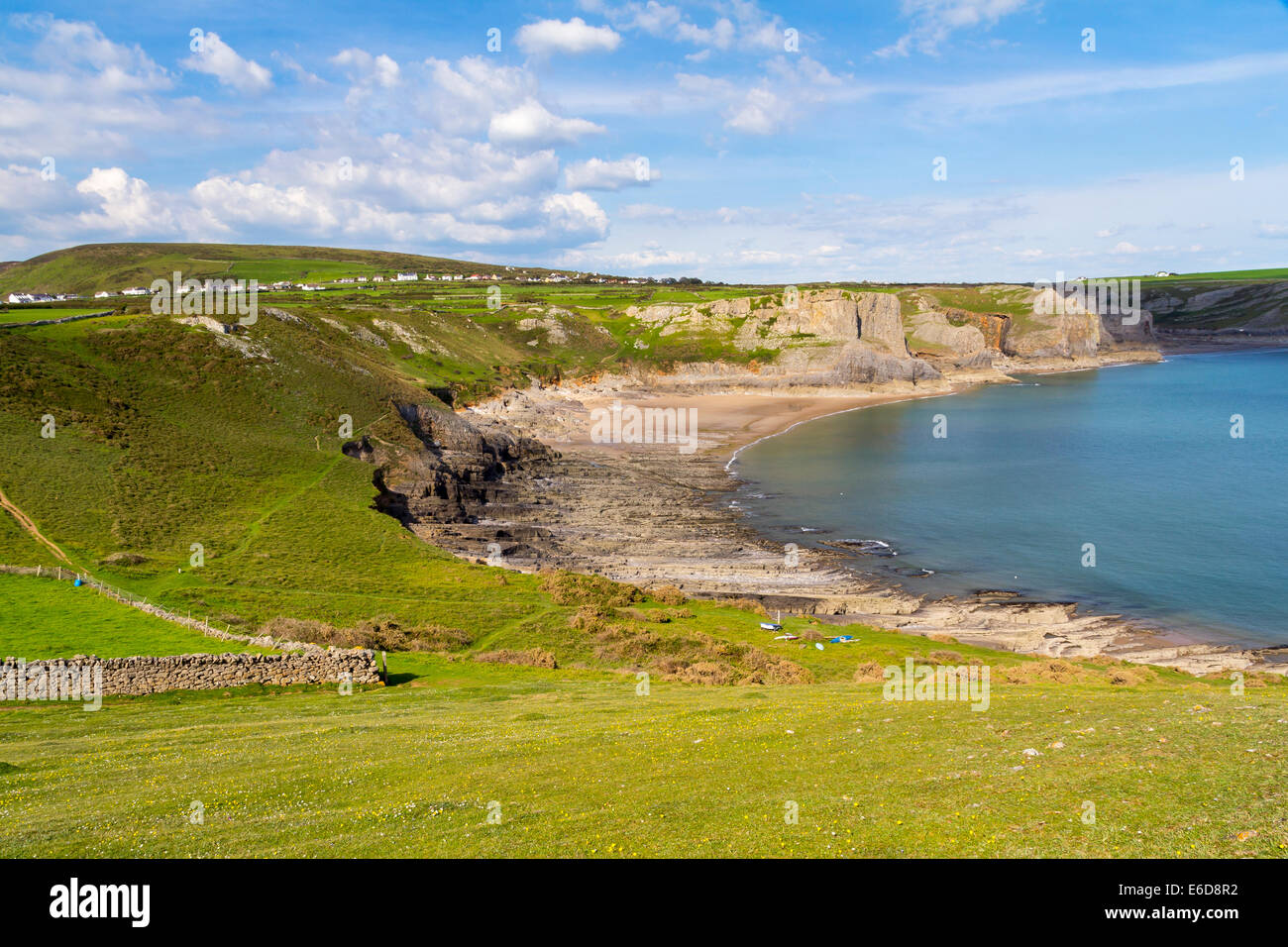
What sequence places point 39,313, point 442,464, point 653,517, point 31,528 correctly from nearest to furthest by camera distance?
1. point 31,528
2. point 653,517
3. point 442,464
4. point 39,313

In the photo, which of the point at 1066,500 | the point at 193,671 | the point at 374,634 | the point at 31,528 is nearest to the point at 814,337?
the point at 1066,500

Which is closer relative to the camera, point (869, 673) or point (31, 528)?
point (869, 673)

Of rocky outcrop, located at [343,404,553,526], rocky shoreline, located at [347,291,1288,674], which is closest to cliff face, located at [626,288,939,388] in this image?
rocky shoreline, located at [347,291,1288,674]

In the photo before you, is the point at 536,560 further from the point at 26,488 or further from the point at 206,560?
the point at 26,488

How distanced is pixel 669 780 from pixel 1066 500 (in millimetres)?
74931

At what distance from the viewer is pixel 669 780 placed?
1722 centimetres

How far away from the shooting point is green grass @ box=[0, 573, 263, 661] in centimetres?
3156

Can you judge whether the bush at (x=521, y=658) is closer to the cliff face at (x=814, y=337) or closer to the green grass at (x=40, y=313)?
the green grass at (x=40, y=313)

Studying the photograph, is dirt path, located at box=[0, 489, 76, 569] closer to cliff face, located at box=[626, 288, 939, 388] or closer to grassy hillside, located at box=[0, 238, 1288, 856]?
grassy hillside, located at box=[0, 238, 1288, 856]

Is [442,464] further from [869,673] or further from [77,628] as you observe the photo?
[869,673]

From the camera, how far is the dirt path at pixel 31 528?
4272 centimetres

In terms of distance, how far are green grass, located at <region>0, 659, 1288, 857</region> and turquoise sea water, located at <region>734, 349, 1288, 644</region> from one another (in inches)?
1162
